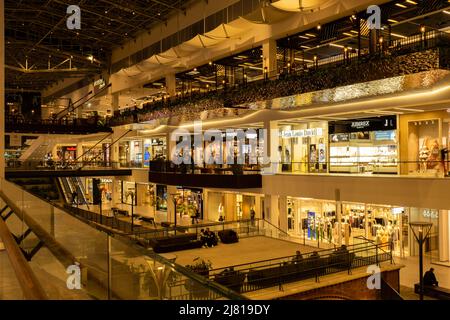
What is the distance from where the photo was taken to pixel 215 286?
2.45m

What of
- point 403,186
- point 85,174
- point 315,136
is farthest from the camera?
point 85,174

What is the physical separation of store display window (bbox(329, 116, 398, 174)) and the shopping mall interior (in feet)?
0.25

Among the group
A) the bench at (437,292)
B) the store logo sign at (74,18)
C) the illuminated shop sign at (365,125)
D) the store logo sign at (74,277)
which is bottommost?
the bench at (437,292)

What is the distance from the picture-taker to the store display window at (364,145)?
1806 centimetres

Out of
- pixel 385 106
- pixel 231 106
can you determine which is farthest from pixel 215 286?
pixel 231 106

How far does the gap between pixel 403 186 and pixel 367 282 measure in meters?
3.50

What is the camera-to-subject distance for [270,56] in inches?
773

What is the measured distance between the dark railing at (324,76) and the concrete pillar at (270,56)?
66.7 inches

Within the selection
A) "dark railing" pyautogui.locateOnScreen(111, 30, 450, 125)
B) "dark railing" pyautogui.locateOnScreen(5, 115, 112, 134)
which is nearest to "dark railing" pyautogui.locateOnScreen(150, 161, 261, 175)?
"dark railing" pyautogui.locateOnScreen(111, 30, 450, 125)

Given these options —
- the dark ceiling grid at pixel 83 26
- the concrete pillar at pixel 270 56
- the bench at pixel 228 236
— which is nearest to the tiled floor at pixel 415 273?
the bench at pixel 228 236

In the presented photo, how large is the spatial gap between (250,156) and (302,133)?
13.5ft

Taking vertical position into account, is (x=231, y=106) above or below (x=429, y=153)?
above

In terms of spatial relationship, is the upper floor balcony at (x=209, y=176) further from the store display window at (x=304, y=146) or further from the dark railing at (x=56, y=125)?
the dark railing at (x=56, y=125)
